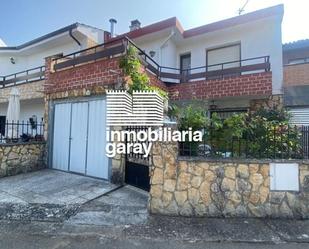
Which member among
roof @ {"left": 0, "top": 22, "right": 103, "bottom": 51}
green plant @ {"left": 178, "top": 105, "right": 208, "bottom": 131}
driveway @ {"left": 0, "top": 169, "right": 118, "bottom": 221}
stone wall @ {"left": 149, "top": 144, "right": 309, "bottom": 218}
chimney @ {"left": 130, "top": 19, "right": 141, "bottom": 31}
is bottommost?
driveway @ {"left": 0, "top": 169, "right": 118, "bottom": 221}

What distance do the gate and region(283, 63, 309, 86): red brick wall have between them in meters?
9.18

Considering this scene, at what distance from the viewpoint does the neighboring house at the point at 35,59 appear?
40.0ft

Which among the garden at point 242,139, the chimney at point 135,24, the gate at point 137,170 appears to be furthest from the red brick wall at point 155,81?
the chimney at point 135,24

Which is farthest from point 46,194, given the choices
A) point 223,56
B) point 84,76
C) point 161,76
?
point 223,56

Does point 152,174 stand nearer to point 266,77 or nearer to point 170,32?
point 266,77

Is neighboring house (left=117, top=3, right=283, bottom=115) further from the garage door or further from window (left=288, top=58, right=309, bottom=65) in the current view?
window (left=288, top=58, right=309, bottom=65)

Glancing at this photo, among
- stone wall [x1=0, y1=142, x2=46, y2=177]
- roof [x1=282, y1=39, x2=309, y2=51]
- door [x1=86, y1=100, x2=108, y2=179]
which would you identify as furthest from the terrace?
roof [x1=282, y1=39, x2=309, y2=51]

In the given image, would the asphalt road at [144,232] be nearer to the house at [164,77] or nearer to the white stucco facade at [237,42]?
the house at [164,77]

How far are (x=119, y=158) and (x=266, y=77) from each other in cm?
612

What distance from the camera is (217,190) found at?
4.92 metres

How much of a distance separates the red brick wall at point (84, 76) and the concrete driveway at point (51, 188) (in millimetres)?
3153

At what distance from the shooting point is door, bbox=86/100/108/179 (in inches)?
294

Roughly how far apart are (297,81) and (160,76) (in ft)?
23.1

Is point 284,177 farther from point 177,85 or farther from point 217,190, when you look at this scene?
point 177,85
